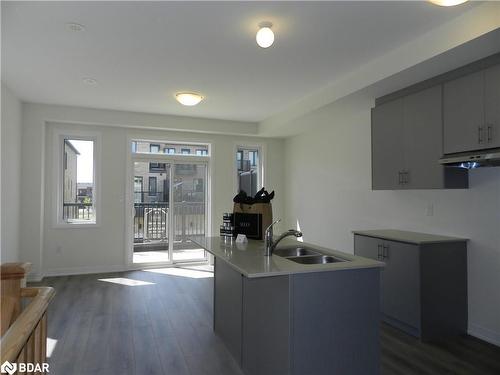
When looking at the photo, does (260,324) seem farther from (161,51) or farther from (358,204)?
(358,204)

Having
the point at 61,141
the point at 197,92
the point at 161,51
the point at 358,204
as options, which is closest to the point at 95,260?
the point at 61,141

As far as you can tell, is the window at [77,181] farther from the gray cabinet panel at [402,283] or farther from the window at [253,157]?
the gray cabinet panel at [402,283]

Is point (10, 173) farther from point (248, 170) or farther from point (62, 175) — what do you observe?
point (248, 170)

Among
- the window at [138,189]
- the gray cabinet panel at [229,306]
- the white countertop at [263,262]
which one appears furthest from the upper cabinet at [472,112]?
the window at [138,189]

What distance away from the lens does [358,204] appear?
499cm

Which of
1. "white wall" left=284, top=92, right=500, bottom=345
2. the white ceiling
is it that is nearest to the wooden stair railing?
the white ceiling

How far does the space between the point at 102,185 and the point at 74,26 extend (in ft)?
11.5

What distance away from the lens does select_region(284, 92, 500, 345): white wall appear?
3246 mm

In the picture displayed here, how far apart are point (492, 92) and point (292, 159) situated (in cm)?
432

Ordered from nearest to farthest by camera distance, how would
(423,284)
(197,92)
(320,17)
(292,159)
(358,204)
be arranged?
(320,17)
(423,284)
(197,92)
(358,204)
(292,159)

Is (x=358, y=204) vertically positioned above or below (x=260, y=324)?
above

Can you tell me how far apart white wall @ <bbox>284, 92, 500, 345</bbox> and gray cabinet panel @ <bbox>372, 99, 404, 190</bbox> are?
0.35 m

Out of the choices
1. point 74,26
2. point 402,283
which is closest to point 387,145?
point 402,283

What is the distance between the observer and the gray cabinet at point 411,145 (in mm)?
3295
